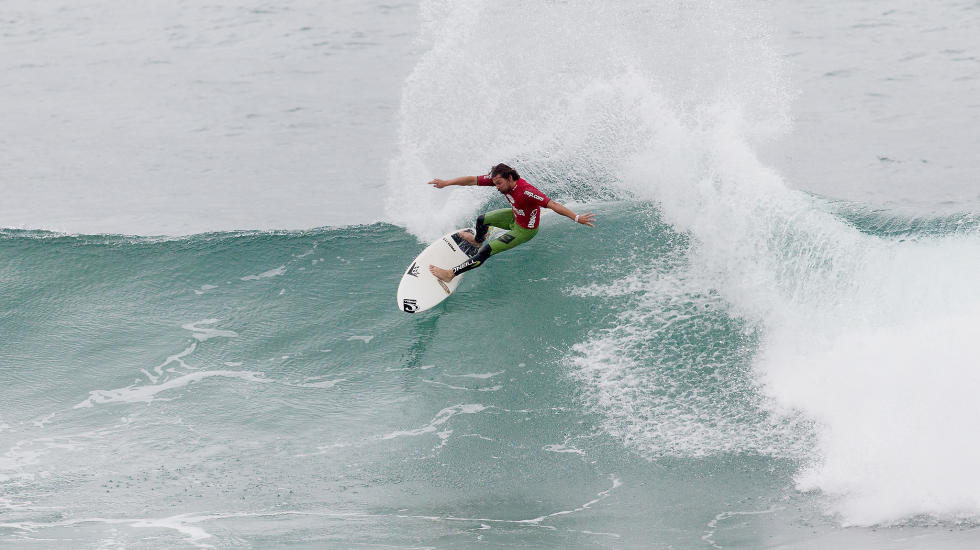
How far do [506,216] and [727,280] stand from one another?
3.20 meters

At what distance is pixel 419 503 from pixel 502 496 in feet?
2.94

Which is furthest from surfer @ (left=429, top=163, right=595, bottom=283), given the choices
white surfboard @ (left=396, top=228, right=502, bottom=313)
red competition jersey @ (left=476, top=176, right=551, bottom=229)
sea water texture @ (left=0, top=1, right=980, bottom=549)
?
sea water texture @ (left=0, top=1, right=980, bottom=549)

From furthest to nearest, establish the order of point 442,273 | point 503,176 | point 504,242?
1. point 442,273
2. point 504,242
3. point 503,176

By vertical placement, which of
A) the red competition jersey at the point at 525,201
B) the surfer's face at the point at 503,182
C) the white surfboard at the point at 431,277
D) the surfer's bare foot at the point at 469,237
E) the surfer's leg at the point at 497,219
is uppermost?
the surfer's face at the point at 503,182

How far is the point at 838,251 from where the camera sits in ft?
40.7

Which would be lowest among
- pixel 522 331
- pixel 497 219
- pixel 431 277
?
pixel 522 331

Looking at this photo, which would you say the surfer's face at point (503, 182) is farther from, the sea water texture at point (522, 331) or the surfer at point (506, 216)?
the sea water texture at point (522, 331)

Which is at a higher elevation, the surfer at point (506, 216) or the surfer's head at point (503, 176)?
the surfer's head at point (503, 176)

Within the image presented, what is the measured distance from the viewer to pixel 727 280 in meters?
13.1

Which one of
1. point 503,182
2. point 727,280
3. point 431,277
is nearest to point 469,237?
point 431,277

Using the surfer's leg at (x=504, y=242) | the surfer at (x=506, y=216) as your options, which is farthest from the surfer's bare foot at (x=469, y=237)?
the surfer's leg at (x=504, y=242)

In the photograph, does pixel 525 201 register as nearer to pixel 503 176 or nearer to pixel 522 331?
pixel 503 176

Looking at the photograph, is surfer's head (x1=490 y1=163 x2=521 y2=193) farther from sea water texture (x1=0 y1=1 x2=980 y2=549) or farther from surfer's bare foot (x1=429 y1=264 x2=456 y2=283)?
sea water texture (x1=0 y1=1 x2=980 y2=549)

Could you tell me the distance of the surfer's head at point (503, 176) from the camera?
1267 cm
